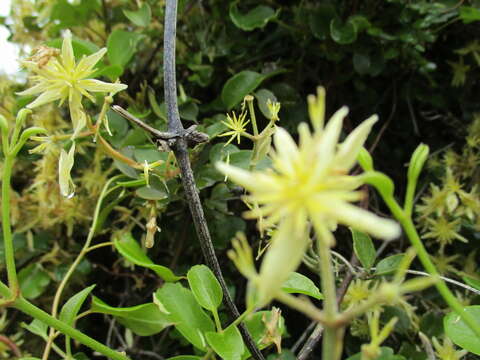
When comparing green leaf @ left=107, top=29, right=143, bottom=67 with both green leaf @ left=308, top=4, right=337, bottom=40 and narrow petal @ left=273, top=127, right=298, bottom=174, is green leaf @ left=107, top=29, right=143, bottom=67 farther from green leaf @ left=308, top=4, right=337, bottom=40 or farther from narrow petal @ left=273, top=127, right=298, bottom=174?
narrow petal @ left=273, top=127, right=298, bottom=174

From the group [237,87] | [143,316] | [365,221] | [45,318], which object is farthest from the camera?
[237,87]

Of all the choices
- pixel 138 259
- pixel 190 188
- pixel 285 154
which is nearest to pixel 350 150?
pixel 285 154

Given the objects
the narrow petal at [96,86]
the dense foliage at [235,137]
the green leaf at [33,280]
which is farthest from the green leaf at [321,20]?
the green leaf at [33,280]

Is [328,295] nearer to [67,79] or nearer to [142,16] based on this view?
[67,79]

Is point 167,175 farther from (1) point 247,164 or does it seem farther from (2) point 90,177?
(2) point 90,177

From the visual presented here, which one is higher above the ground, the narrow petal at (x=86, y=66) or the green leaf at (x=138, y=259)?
the narrow petal at (x=86, y=66)

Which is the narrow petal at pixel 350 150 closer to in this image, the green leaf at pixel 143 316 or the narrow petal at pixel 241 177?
the narrow petal at pixel 241 177

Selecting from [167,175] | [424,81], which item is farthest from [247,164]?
[424,81]
